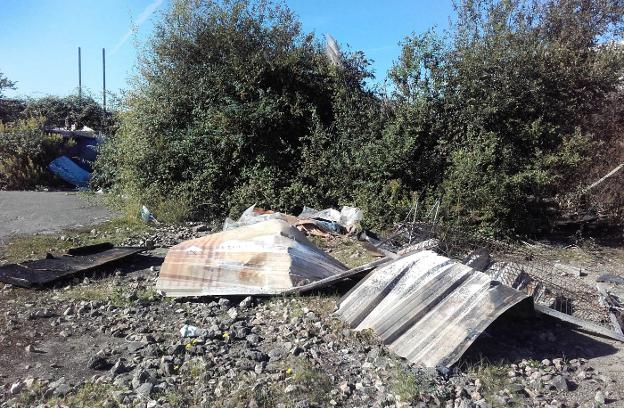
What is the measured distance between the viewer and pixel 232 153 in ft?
31.8

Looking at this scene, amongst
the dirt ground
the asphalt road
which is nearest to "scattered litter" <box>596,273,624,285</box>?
the dirt ground

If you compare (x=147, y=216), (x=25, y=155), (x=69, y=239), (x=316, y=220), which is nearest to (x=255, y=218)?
(x=316, y=220)

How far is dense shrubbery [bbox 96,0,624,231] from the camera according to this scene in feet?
27.1

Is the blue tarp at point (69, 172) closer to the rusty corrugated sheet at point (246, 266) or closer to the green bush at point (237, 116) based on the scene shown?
the green bush at point (237, 116)

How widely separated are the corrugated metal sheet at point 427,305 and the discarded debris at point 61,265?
3.11 metres

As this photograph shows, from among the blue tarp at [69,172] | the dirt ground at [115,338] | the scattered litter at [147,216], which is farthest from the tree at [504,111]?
the blue tarp at [69,172]

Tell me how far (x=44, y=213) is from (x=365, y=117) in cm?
640

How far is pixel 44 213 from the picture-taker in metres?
9.84

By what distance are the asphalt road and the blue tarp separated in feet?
8.87

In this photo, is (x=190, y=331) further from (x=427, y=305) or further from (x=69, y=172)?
→ (x=69, y=172)

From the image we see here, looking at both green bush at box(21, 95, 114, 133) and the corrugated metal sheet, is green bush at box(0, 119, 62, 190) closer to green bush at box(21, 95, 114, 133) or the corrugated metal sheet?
green bush at box(21, 95, 114, 133)

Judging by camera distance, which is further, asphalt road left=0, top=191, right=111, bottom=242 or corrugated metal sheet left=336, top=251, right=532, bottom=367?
asphalt road left=0, top=191, right=111, bottom=242

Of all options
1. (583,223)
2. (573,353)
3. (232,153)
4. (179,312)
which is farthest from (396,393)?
(232,153)

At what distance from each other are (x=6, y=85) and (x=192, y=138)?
69.1 feet
